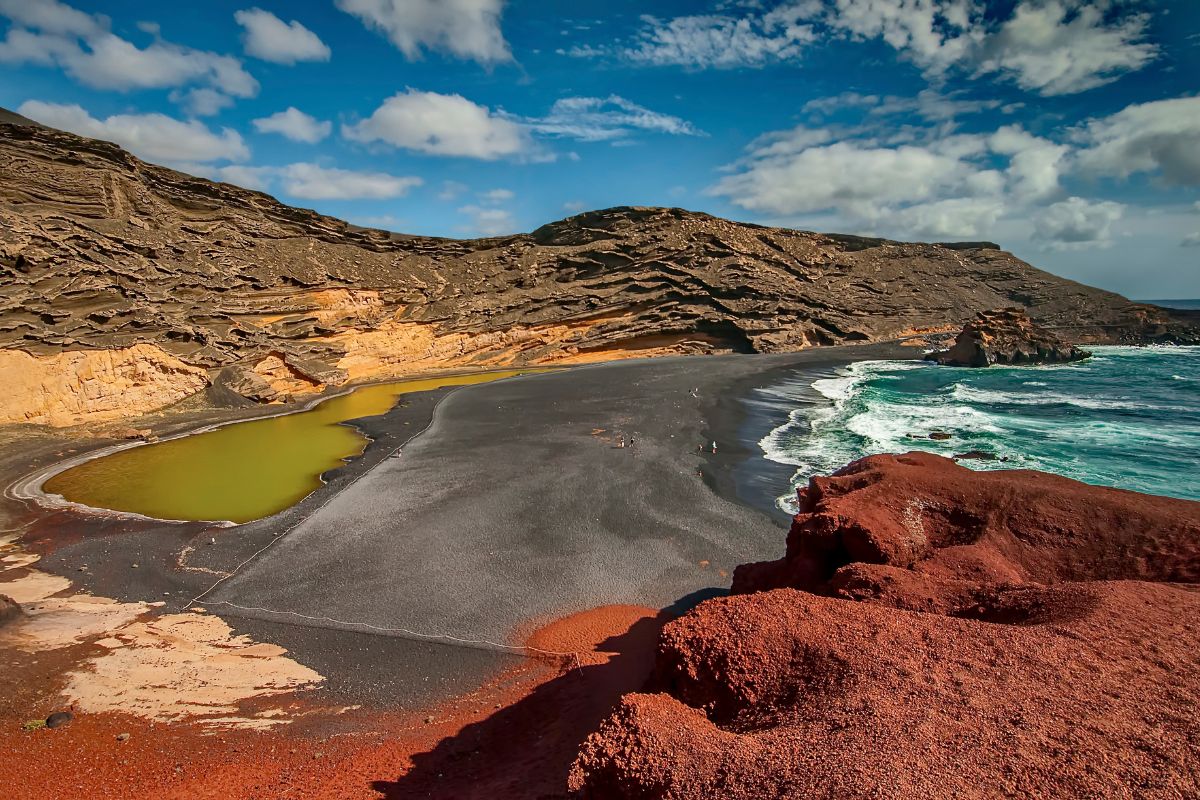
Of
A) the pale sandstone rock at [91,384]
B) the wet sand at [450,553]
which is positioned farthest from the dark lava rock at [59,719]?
the pale sandstone rock at [91,384]

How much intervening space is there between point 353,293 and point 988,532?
40995 millimetres

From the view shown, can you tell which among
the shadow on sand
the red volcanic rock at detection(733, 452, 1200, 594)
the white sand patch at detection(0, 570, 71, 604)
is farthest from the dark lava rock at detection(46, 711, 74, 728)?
the red volcanic rock at detection(733, 452, 1200, 594)

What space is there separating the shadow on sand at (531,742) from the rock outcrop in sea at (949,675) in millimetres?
1320

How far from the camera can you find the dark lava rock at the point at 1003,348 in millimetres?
42875

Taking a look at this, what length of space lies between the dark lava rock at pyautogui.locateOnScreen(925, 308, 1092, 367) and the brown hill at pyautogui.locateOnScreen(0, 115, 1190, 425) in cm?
1402

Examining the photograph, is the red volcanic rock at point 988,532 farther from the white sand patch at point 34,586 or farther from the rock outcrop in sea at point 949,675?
the white sand patch at point 34,586

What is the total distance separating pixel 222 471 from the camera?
19.1 metres

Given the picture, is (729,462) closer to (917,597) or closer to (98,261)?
(917,597)

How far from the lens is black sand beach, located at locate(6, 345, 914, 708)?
9.44 metres

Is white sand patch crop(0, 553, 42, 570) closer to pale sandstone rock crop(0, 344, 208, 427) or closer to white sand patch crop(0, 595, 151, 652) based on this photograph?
white sand patch crop(0, 595, 151, 652)

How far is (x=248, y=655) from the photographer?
902 centimetres

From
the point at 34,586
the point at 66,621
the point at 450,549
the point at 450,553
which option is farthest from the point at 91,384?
the point at 450,553

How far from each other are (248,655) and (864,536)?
9.68m

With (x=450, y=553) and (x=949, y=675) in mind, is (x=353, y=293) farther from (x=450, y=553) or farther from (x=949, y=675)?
(x=949, y=675)
